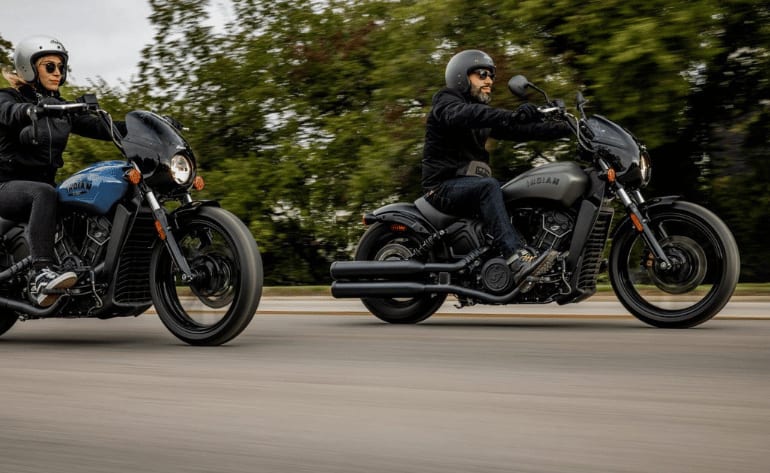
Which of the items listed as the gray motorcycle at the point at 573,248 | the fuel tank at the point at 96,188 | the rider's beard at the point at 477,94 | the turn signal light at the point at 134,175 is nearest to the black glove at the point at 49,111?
the fuel tank at the point at 96,188

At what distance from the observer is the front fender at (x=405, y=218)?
7680 mm

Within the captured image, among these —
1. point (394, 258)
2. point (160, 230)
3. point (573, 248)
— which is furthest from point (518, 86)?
point (160, 230)

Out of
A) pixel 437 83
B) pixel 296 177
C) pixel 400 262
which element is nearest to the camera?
pixel 400 262

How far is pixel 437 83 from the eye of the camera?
12.3 metres

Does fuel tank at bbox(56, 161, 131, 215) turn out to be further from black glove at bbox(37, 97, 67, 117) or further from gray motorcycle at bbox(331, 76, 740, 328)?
gray motorcycle at bbox(331, 76, 740, 328)

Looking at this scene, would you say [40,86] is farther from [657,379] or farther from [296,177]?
[296,177]

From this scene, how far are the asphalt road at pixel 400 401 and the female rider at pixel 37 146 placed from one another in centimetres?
52

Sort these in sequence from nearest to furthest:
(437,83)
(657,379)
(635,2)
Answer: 1. (657,379)
2. (635,2)
3. (437,83)

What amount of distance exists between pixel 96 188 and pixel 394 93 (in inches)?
256

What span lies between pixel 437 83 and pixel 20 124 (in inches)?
252

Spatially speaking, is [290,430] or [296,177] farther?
[296,177]

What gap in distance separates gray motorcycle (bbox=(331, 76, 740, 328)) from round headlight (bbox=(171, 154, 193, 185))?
171cm

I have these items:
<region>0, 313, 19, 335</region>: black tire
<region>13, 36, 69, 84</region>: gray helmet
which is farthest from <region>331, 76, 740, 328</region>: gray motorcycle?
<region>13, 36, 69, 84</region>: gray helmet

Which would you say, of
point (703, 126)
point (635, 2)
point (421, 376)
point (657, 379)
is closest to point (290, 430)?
point (421, 376)
